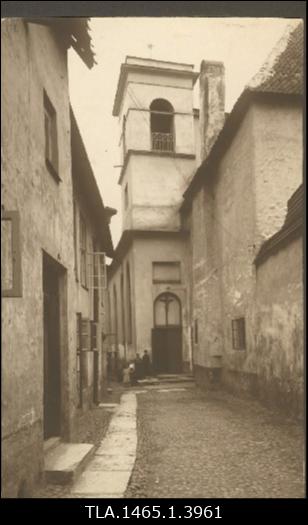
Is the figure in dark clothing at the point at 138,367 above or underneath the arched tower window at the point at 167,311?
underneath

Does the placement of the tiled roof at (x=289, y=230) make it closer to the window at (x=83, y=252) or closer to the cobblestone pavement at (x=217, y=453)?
the cobblestone pavement at (x=217, y=453)

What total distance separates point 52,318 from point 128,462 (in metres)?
2.03

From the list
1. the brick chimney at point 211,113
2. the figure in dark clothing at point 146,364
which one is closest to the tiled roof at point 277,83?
the brick chimney at point 211,113

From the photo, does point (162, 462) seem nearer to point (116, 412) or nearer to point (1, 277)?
point (1, 277)

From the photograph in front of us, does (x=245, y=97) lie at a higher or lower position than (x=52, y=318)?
higher

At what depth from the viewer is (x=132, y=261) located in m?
21.1

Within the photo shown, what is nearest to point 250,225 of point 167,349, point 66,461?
point 167,349

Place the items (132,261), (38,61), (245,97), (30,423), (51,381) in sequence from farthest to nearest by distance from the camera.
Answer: (132,261) → (245,97) → (51,381) → (38,61) → (30,423)

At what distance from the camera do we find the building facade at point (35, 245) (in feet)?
16.0

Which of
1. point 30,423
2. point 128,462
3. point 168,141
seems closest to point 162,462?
point 128,462

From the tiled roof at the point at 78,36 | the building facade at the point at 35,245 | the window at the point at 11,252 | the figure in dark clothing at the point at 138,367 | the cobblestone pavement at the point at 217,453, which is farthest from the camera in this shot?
the figure in dark clothing at the point at 138,367

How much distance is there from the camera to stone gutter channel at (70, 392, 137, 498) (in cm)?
590

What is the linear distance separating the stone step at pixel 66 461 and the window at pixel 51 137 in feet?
10.7

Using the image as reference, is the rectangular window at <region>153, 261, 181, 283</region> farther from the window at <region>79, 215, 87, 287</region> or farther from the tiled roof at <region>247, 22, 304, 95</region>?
the tiled roof at <region>247, 22, 304, 95</region>
